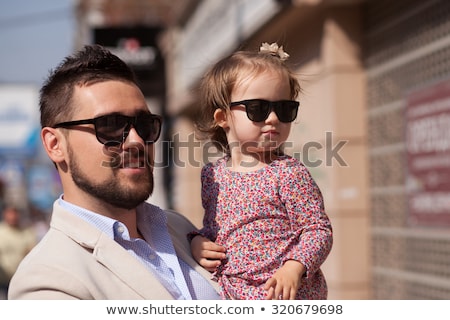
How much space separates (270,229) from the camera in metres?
2.56

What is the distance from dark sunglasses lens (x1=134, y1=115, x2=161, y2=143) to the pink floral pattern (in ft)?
1.08

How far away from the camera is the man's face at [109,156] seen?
2.45 metres

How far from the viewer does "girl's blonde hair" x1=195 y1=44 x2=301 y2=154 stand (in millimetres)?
2641

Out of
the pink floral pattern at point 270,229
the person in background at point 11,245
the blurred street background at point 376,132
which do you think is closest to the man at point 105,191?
the pink floral pattern at point 270,229

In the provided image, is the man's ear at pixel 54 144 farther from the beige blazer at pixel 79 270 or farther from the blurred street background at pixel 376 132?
the blurred street background at pixel 376 132

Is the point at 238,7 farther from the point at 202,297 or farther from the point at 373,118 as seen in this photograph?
the point at 202,297

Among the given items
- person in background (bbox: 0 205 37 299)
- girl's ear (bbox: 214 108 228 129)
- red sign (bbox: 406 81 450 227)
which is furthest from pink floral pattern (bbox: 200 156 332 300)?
person in background (bbox: 0 205 37 299)

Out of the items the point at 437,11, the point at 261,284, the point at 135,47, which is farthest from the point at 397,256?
the point at 135,47

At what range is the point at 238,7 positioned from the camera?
10.7m

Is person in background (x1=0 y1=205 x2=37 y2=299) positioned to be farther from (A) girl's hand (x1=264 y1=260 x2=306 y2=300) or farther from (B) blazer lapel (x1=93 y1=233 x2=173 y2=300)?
(A) girl's hand (x1=264 y1=260 x2=306 y2=300)

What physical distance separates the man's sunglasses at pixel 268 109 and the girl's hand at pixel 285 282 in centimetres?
49

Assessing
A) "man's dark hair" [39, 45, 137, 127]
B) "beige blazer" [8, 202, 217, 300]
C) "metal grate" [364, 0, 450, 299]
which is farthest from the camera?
"metal grate" [364, 0, 450, 299]
